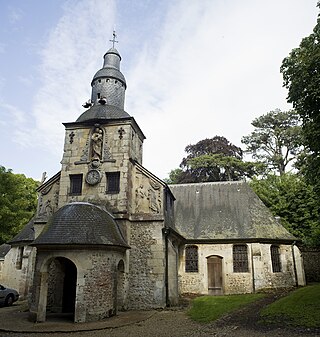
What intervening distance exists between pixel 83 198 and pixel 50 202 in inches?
86.7

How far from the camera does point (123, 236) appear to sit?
14.3 meters

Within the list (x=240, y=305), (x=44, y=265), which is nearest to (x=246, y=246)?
(x=240, y=305)

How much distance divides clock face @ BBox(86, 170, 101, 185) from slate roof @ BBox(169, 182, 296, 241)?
655 cm

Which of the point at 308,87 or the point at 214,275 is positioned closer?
the point at 308,87

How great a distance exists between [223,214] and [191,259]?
3.58 metres

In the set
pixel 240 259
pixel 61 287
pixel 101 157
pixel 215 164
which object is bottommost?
pixel 61 287

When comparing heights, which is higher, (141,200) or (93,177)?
(93,177)

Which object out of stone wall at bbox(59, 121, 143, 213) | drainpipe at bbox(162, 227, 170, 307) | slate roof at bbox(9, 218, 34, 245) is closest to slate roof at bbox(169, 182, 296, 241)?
drainpipe at bbox(162, 227, 170, 307)

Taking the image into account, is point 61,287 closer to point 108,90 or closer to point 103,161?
point 103,161

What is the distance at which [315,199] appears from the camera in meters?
24.2

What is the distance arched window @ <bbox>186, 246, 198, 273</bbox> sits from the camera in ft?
62.5

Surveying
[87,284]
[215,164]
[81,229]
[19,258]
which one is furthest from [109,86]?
[215,164]

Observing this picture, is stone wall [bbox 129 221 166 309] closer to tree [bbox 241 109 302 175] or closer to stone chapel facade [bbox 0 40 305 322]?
stone chapel facade [bbox 0 40 305 322]

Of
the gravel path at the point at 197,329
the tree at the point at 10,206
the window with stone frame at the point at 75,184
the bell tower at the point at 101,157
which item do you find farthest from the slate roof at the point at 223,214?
the tree at the point at 10,206
